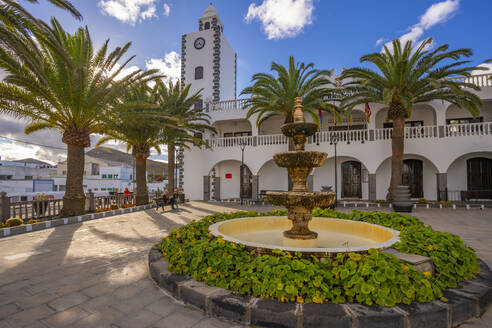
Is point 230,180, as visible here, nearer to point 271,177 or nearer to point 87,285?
point 271,177

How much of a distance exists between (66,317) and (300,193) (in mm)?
3777

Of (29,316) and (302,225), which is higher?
(302,225)

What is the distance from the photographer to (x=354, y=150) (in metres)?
17.7

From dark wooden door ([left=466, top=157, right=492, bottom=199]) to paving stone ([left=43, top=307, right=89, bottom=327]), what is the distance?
842 inches

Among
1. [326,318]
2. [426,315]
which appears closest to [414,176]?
[426,315]

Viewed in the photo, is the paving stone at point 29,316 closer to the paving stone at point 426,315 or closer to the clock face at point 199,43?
the paving stone at point 426,315

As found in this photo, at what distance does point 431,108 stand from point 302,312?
19832 millimetres

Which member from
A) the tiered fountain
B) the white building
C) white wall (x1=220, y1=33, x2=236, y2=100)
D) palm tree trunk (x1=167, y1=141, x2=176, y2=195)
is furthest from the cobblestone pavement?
white wall (x1=220, y1=33, x2=236, y2=100)

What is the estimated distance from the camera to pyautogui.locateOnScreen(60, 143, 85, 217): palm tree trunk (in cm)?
1134

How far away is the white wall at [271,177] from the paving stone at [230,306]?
59.2ft

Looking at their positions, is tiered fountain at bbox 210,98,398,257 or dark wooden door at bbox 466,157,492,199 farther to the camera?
dark wooden door at bbox 466,157,492,199

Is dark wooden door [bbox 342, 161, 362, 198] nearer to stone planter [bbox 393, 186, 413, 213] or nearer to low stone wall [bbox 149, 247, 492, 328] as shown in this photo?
stone planter [bbox 393, 186, 413, 213]

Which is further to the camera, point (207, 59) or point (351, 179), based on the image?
point (207, 59)

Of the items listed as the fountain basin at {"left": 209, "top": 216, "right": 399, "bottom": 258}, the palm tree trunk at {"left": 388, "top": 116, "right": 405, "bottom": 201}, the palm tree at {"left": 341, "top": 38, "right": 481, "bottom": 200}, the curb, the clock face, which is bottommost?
the curb
